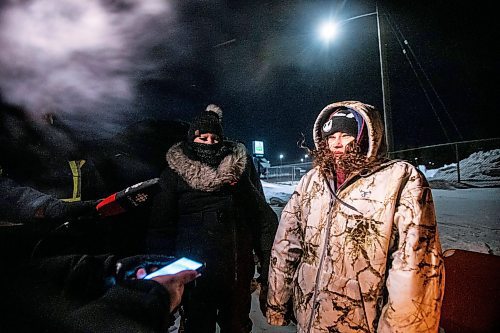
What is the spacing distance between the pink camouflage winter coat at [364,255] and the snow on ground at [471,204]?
139 inches

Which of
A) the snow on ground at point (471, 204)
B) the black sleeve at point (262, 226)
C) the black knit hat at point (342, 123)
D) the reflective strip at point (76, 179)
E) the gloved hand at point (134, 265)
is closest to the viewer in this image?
the gloved hand at point (134, 265)

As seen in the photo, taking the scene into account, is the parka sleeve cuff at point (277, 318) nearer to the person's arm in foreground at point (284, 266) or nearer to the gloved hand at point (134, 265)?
the person's arm in foreground at point (284, 266)

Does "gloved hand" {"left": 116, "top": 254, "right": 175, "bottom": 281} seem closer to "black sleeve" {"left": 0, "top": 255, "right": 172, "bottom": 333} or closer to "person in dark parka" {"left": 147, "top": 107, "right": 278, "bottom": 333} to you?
"black sleeve" {"left": 0, "top": 255, "right": 172, "bottom": 333}

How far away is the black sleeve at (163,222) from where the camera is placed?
111 inches

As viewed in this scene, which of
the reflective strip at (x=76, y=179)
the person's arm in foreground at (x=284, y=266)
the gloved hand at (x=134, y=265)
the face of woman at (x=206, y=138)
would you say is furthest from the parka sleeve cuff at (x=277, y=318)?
the reflective strip at (x=76, y=179)

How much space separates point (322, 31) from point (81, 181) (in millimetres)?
6989

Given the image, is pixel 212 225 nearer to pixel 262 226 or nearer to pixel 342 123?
pixel 262 226

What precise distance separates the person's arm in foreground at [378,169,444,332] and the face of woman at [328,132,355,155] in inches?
22.6

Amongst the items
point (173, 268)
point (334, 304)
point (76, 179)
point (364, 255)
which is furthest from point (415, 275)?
point (76, 179)

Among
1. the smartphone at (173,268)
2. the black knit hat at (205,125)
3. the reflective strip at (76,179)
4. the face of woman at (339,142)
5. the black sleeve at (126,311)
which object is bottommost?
the smartphone at (173,268)

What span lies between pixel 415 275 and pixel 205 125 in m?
2.21

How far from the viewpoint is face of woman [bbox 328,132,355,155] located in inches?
82.0

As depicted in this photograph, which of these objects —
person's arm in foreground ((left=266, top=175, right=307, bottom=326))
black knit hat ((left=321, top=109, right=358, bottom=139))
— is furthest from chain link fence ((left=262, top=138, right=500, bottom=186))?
person's arm in foreground ((left=266, top=175, right=307, bottom=326))

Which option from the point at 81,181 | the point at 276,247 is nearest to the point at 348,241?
the point at 276,247
